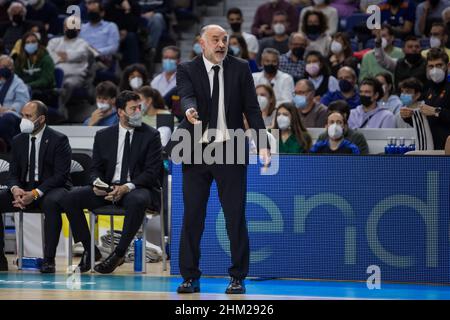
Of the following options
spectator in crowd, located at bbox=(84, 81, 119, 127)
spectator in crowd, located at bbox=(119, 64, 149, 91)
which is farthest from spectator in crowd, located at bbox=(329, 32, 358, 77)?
spectator in crowd, located at bbox=(84, 81, 119, 127)

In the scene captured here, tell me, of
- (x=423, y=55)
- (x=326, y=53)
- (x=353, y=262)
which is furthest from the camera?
(x=326, y=53)

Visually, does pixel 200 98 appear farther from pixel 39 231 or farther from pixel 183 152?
pixel 39 231

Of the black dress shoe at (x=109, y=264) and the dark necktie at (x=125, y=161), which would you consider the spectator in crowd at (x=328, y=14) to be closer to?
the dark necktie at (x=125, y=161)

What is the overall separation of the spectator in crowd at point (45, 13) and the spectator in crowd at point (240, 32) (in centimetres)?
276

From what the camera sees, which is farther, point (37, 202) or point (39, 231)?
point (39, 231)

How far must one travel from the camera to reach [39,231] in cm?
1208

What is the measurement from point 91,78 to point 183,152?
7.40 metres

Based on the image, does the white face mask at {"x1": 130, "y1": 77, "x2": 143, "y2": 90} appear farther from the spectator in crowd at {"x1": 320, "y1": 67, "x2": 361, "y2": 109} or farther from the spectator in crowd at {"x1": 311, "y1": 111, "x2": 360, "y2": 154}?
the spectator in crowd at {"x1": 311, "y1": 111, "x2": 360, "y2": 154}

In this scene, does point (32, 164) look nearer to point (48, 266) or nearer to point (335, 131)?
point (48, 266)

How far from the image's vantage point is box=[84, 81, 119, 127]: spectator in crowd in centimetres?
1290

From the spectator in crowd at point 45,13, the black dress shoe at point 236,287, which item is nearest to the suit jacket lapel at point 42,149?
the black dress shoe at point 236,287

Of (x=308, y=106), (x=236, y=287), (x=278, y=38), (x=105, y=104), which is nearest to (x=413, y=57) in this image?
(x=308, y=106)
